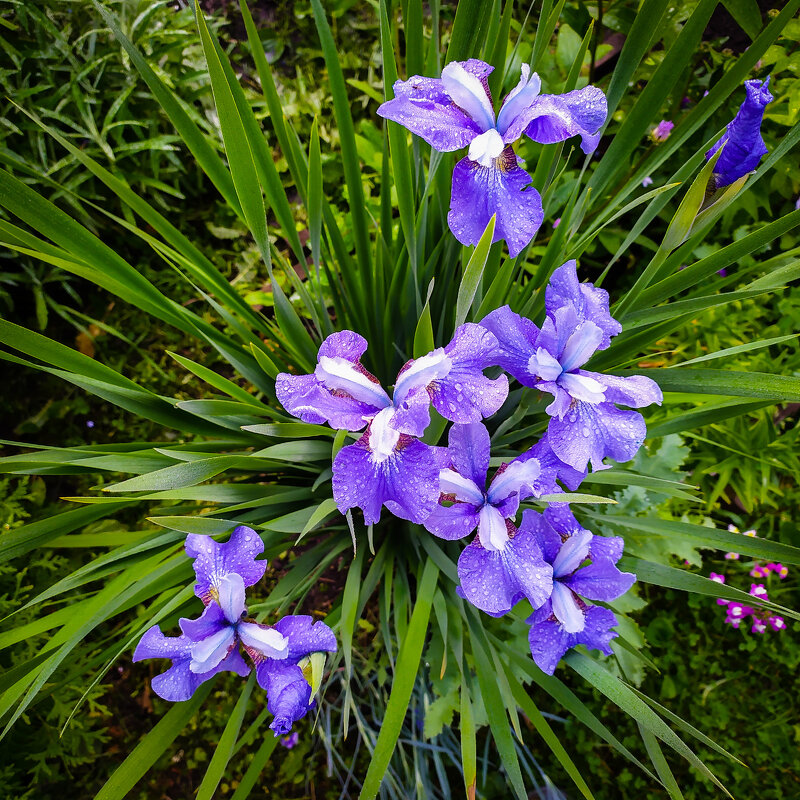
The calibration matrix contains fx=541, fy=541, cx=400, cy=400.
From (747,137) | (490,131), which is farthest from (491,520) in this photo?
(747,137)

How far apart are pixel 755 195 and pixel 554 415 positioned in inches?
44.7

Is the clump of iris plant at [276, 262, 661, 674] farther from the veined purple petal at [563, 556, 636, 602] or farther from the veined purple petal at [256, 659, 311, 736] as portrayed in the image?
the veined purple petal at [256, 659, 311, 736]

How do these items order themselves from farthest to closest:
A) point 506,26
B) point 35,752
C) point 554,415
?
point 35,752
point 506,26
point 554,415

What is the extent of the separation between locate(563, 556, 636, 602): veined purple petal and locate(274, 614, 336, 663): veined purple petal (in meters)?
0.33

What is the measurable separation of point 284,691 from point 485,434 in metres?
0.40

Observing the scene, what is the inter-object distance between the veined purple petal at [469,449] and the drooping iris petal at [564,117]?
35 centimetres

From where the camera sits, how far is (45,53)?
54.1 inches

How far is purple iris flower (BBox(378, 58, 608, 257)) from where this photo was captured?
630 mm

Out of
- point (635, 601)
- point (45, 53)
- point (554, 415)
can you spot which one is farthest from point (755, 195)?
point (45, 53)

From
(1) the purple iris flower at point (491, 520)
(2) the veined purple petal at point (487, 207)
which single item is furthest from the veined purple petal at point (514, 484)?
(2) the veined purple petal at point (487, 207)

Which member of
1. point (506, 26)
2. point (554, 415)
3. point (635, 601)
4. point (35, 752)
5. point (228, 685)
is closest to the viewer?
point (554, 415)

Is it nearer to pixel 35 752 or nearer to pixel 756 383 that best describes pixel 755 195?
pixel 756 383

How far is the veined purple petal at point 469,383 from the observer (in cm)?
60

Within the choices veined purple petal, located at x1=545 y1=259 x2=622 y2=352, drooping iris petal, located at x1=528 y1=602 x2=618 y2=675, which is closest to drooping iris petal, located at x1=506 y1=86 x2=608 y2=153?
veined purple petal, located at x1=545 y1=259 x2=622 y2=352
